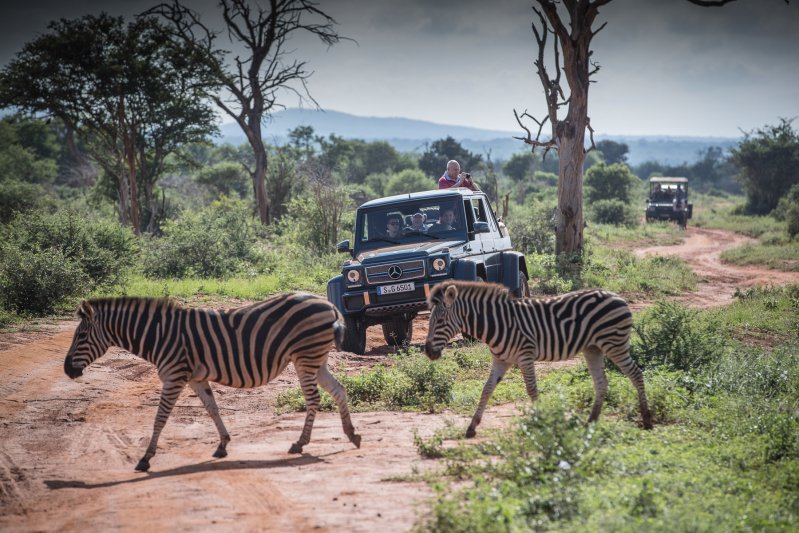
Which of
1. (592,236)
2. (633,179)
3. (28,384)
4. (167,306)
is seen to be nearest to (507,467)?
(167,306)

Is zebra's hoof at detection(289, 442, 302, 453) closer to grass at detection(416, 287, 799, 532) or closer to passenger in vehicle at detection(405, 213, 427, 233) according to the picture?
grass at detection(416, 287, 799, 532)

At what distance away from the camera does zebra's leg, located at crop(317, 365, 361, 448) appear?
7414 mm

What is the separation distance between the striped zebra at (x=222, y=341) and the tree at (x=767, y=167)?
4483 centimetres

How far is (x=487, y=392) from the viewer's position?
25.0ft

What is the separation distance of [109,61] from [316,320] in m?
22.2

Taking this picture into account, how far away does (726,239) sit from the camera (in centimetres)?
3422

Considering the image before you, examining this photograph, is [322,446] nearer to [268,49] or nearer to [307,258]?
[307,258]

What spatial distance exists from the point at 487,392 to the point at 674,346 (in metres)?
3.81

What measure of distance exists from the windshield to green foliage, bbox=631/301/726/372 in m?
3.09

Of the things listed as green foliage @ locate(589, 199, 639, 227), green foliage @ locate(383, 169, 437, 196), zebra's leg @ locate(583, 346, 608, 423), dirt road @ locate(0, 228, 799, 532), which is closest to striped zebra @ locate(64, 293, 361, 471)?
dirt road @ locate(0, 228, 799, 532)

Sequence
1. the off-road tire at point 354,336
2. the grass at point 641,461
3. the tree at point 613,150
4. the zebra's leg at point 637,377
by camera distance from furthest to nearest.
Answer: the tree at point 613,150 → the off-road tire at point 354,336 → the zebra's leg at point 637,377 → the grass at point 641,461

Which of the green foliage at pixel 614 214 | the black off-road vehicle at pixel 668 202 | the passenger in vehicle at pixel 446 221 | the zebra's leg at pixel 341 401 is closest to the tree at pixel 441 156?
the black off-road vehicle at pixel 668 202

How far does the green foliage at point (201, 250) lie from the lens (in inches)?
779

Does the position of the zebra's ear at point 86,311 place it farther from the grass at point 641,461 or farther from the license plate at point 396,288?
the license plate at point 396,288
